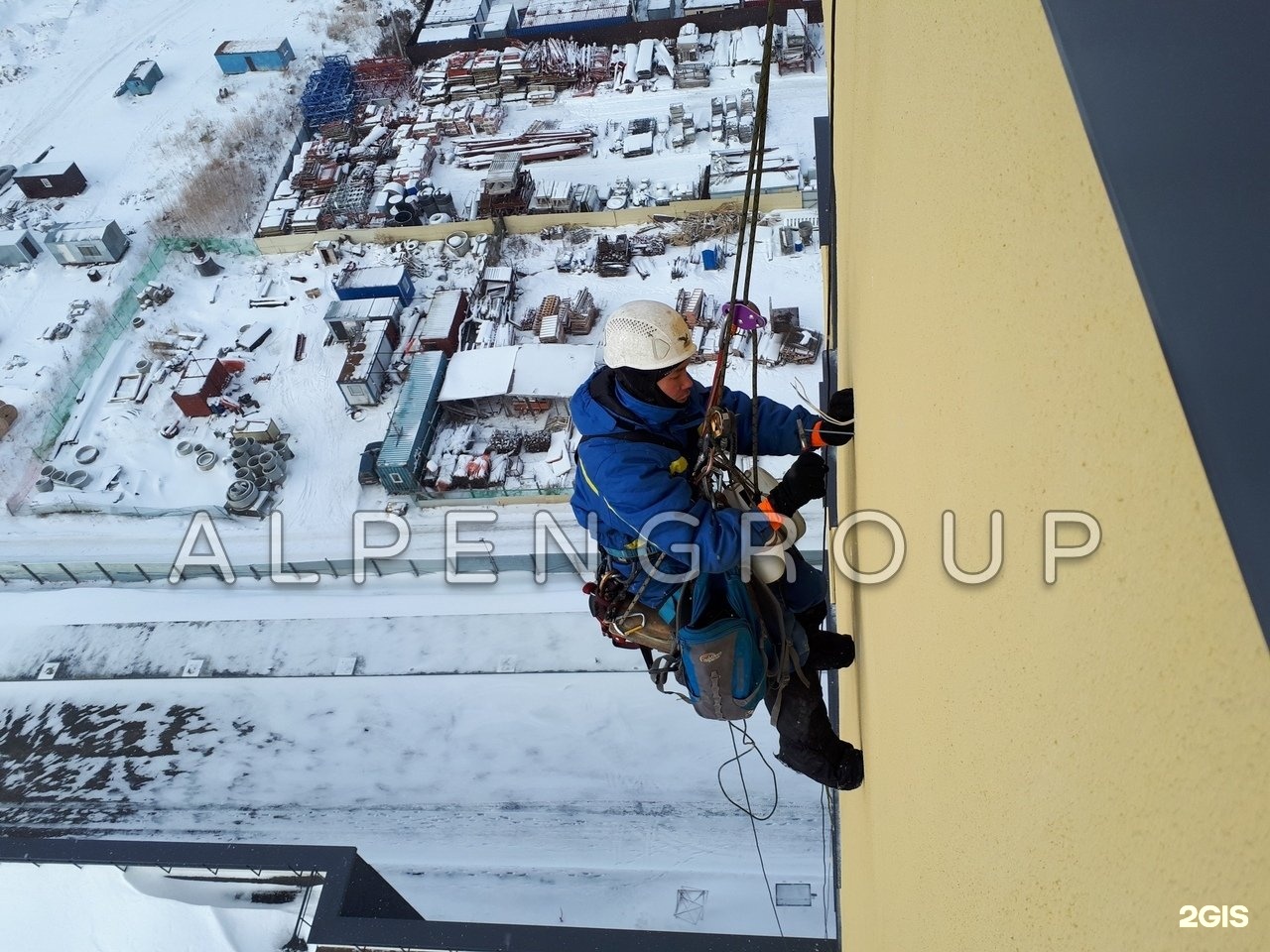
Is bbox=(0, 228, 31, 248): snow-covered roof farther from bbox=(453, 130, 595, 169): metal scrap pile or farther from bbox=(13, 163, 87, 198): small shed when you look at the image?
bbox=(453, 130, 595, 169): metal scrap pile

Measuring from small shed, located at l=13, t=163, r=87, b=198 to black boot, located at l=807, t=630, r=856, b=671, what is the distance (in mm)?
21856

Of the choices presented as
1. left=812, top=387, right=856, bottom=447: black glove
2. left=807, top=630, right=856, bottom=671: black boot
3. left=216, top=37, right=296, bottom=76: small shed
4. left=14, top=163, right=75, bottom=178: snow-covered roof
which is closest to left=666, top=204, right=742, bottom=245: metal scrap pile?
left=807, top=630, right=856, bottom=671: black boot

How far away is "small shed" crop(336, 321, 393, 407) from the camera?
13258 millimetres

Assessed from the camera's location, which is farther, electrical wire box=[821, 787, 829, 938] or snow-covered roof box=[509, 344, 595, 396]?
snow-covered roof box=[509, 344, 595, 396]

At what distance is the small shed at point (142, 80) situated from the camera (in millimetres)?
21406

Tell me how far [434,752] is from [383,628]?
1.58m

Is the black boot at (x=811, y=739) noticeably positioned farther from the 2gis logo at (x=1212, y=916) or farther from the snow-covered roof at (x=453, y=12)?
the snow-covered roof at (x=453, y=12)

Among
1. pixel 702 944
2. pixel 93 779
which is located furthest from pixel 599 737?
pixel 93 779

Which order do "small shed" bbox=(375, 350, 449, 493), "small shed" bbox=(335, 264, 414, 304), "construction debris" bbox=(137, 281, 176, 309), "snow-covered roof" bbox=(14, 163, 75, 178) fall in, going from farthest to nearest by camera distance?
"snow-covered roof" bbox=(14, 163, 75, 178), "construction debris" bbox=(137, 281, 176, 309), "small shed" bbox=(335, 264, 414, 304), "small shed" bbox=(375, 350, 449, 493)

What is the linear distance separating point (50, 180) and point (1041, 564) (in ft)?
77.6

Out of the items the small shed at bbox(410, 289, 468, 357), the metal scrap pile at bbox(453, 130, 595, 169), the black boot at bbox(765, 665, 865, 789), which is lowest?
the black boot at bbox(765, 665, 865, 789)

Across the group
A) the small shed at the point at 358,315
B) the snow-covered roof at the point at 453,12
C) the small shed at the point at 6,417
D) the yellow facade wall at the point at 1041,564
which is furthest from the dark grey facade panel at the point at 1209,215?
the snow-covered roof at the point at 453,12

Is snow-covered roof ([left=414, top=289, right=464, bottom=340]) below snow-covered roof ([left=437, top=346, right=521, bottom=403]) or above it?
above

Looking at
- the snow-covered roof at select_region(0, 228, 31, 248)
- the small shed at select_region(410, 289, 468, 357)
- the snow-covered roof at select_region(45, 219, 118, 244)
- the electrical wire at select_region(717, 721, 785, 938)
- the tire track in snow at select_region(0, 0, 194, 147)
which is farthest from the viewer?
the tire track in snow at select_region(0, 0, 194, 147)
